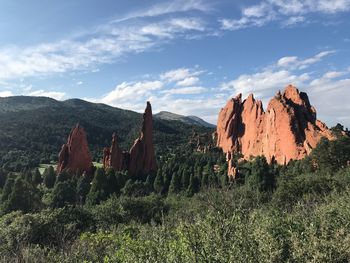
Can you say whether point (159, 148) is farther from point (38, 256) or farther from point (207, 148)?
point (38, 256)

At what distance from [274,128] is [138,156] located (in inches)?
1457

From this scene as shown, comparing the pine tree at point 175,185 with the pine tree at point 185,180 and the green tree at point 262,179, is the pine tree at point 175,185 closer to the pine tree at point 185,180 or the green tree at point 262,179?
the pine tree at point 185,180

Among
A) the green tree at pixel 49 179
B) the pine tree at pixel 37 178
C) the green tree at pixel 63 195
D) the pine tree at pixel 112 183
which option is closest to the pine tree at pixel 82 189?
the green tree at pixel 63 195

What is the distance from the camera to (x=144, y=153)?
103 metres

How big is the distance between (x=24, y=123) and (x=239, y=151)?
327 ft

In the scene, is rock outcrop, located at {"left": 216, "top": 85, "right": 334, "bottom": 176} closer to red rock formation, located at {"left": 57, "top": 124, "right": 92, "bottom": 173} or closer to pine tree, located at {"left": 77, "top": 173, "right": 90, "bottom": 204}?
pine tree, located at {"left": 77, "top": 173, "right": 90, "bottom": 204}

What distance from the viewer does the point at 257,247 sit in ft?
51.3

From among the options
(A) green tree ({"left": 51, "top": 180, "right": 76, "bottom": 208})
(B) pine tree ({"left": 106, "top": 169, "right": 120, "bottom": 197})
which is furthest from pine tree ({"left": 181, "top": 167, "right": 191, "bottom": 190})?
(A) green tree ({"left": 51, "top": 180, "right": 76, "bottom": 208})

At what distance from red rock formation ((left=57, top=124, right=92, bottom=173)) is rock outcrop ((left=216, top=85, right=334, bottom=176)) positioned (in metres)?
34.4

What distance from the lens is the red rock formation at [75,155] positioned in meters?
94.5

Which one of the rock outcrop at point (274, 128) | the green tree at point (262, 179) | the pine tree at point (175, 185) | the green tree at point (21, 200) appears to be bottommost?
the green tree at point (21, 200)

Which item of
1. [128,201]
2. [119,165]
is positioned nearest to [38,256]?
[128,201]

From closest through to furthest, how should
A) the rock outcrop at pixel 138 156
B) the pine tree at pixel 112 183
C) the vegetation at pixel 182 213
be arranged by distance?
the vegetation at pixel 182 213, the pine tree at pixel 112 183, the rock outcrop at pixel 138 156

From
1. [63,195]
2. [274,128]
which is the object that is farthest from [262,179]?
[274,128]
